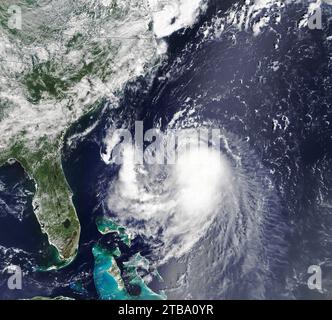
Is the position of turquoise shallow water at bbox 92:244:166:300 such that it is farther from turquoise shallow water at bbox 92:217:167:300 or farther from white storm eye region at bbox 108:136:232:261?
white storm eye region at bbox 108:136:232:261

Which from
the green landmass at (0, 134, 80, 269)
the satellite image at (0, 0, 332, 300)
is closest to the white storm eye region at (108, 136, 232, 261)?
the satellite image at (0, 0, 332, 300)

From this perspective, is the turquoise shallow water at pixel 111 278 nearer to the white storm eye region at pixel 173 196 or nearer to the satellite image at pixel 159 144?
the satellite image at pixel 159 144

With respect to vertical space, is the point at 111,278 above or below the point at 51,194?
below

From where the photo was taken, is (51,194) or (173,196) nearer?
(173,196)

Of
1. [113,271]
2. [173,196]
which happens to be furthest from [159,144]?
[113,271]

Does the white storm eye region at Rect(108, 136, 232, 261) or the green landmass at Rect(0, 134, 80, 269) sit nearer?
the white storm eye region at Rect(108, 136, 232, 261)

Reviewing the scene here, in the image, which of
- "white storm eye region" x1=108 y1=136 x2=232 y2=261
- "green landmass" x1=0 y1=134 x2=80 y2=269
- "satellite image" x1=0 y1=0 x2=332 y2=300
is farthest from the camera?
"green landmass" x1=0 y1=134 x2=80 y2=269

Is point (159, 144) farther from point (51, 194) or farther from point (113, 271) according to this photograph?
point (113, 271)

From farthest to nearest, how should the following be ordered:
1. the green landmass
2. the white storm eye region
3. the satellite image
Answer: the green landmass, the white storm eye region, the satellite image
